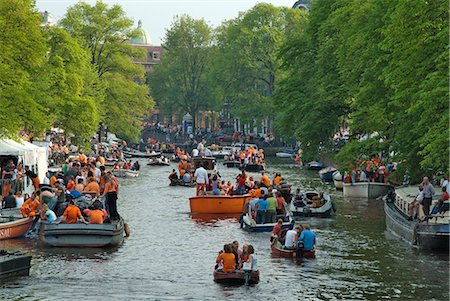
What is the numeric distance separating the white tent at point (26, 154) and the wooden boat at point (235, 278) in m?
21.9

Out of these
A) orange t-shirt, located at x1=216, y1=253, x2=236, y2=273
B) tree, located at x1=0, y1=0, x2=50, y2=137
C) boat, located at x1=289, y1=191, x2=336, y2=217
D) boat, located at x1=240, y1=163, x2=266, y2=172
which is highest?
tree, located at x1=0, y1=0, x2=50, y2=137

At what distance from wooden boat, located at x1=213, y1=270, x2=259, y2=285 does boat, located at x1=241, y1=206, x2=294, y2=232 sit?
320 inches

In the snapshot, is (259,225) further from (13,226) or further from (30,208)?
(13,226)

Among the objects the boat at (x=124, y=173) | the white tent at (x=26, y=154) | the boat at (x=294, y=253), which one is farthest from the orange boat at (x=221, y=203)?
the boat at (x=124, y=173)

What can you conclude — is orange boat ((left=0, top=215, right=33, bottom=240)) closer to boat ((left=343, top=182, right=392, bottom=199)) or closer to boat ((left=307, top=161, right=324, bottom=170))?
boat ((left=343, top=182, right=392, bottom=199))

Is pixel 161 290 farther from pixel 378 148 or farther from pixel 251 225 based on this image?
pixel 378 148

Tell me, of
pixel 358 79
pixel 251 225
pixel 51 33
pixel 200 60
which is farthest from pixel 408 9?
pixel 200 60

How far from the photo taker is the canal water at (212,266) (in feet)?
97.0

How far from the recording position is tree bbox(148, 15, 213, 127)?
14350cm

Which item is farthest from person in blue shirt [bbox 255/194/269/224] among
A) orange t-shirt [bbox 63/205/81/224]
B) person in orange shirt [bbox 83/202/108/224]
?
orange t-shirt [bbox 63/205/81/224]

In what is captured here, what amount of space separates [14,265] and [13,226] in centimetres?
754

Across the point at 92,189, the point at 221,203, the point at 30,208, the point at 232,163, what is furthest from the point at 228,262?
the point at 232,163

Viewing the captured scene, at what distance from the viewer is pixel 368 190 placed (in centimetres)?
5900

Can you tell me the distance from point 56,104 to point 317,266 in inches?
1698
